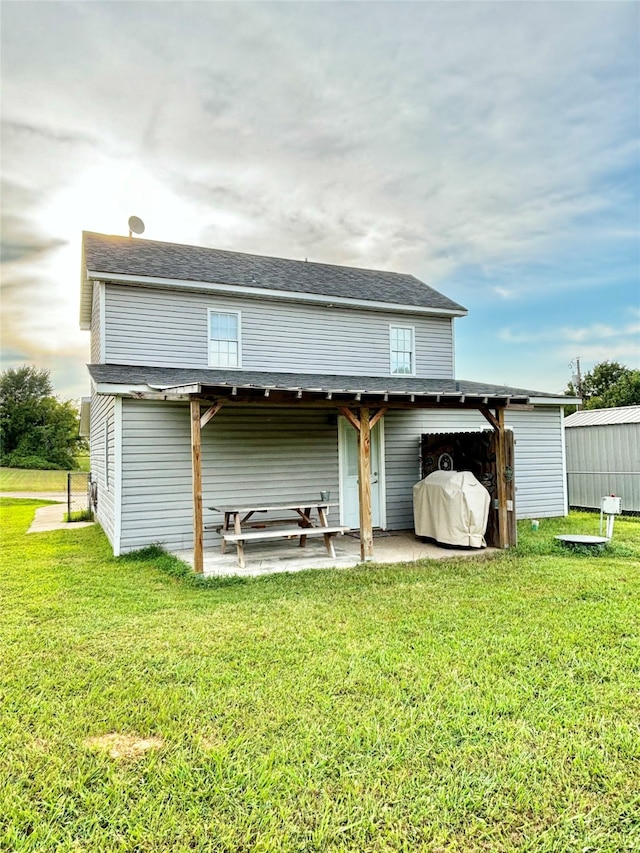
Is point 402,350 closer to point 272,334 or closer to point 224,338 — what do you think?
point 272,334

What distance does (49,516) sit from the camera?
13781 millimetres

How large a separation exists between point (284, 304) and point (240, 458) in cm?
358

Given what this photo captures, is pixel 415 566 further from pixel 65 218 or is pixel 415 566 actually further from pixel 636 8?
pixel 65 218

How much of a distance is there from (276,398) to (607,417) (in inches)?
418

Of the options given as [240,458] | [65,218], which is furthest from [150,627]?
[65,218]

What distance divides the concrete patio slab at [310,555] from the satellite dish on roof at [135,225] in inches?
300

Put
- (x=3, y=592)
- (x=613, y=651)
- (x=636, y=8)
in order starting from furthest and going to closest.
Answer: (x=636, y=8)
(x=3, y=592)
(x=613, y=651)

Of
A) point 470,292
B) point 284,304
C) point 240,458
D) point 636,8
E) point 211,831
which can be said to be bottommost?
point 211,831

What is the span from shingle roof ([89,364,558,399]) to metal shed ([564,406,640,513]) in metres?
3.04

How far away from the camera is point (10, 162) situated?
31.8 ft

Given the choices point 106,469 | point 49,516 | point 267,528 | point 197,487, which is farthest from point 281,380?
point 49,516

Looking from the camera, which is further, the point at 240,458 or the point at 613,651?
the point at 240,458

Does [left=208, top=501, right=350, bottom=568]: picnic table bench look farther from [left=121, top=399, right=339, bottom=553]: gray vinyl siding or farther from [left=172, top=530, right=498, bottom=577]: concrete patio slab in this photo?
[left=121, top=399, right=339, bottom=553]: gray vinyl siding

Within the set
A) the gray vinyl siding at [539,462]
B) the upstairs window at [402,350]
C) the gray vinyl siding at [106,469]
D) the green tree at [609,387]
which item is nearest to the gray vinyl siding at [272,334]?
the upstairs window at [402,350]
